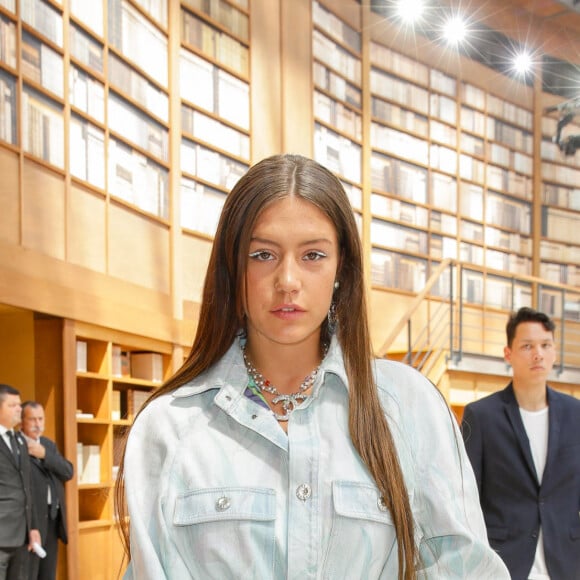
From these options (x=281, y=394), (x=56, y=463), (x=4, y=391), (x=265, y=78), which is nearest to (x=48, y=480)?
→ (x=56, y=463)

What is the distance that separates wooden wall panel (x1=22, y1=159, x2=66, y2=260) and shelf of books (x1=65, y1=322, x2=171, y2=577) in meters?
0.53

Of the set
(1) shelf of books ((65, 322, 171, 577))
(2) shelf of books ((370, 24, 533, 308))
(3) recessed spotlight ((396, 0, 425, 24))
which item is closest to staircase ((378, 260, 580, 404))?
(2) shelf of books ((370, 24, 533, 308))

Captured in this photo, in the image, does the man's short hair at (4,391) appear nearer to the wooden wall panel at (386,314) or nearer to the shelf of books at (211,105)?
the shelf of books at (211,105)

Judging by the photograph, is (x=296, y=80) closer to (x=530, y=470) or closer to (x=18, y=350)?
(x=18, y=350)

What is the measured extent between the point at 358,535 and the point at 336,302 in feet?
1.22

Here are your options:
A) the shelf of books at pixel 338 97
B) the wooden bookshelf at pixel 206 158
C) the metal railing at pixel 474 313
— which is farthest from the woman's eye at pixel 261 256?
the metal railing at pixel 474 313

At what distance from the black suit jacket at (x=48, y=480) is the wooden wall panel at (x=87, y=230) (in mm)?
982

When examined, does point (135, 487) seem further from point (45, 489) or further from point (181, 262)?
point (181, 262)

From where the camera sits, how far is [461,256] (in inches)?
302

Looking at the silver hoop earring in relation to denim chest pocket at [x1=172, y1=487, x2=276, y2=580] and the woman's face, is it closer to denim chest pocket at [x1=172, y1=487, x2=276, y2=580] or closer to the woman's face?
the woman's face

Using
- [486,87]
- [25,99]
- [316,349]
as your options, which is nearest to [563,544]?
[316,349]

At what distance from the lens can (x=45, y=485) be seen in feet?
14.9

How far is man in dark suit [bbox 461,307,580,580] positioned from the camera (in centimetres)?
309

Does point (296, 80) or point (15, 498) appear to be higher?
point (296, 80)
